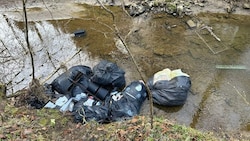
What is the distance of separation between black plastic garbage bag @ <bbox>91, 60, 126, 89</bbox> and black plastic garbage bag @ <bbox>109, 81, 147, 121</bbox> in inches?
9.9

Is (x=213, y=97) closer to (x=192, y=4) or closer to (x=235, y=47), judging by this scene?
(x=235, y=47)

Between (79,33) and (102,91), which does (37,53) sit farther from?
(102,91)

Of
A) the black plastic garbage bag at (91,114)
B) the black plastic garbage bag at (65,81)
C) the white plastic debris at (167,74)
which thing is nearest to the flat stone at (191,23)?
the white plastic debris at (167,74)

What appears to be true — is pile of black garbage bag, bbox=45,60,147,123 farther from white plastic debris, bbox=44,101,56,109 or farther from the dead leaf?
the dead leaf

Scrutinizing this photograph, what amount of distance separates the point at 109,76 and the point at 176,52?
1.79 meters

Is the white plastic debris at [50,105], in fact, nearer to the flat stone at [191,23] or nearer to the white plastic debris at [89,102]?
the white plastic debris at [89,102]

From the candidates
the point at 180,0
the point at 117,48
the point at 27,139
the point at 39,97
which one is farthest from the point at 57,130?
the point at 180,0

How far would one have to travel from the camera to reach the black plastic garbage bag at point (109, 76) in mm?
6020

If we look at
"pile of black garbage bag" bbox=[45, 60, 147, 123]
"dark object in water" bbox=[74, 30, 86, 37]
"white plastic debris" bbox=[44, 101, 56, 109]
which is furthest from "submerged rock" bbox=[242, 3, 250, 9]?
"white plastic debris" bbox=[44, 101, 56, 109]

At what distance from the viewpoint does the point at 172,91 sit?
5.88 meters

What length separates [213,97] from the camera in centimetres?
612

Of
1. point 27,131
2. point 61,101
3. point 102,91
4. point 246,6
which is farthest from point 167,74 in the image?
point 246,6

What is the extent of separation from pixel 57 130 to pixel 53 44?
2.94 meters

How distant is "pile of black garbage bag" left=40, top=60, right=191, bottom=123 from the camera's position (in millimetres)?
5598
